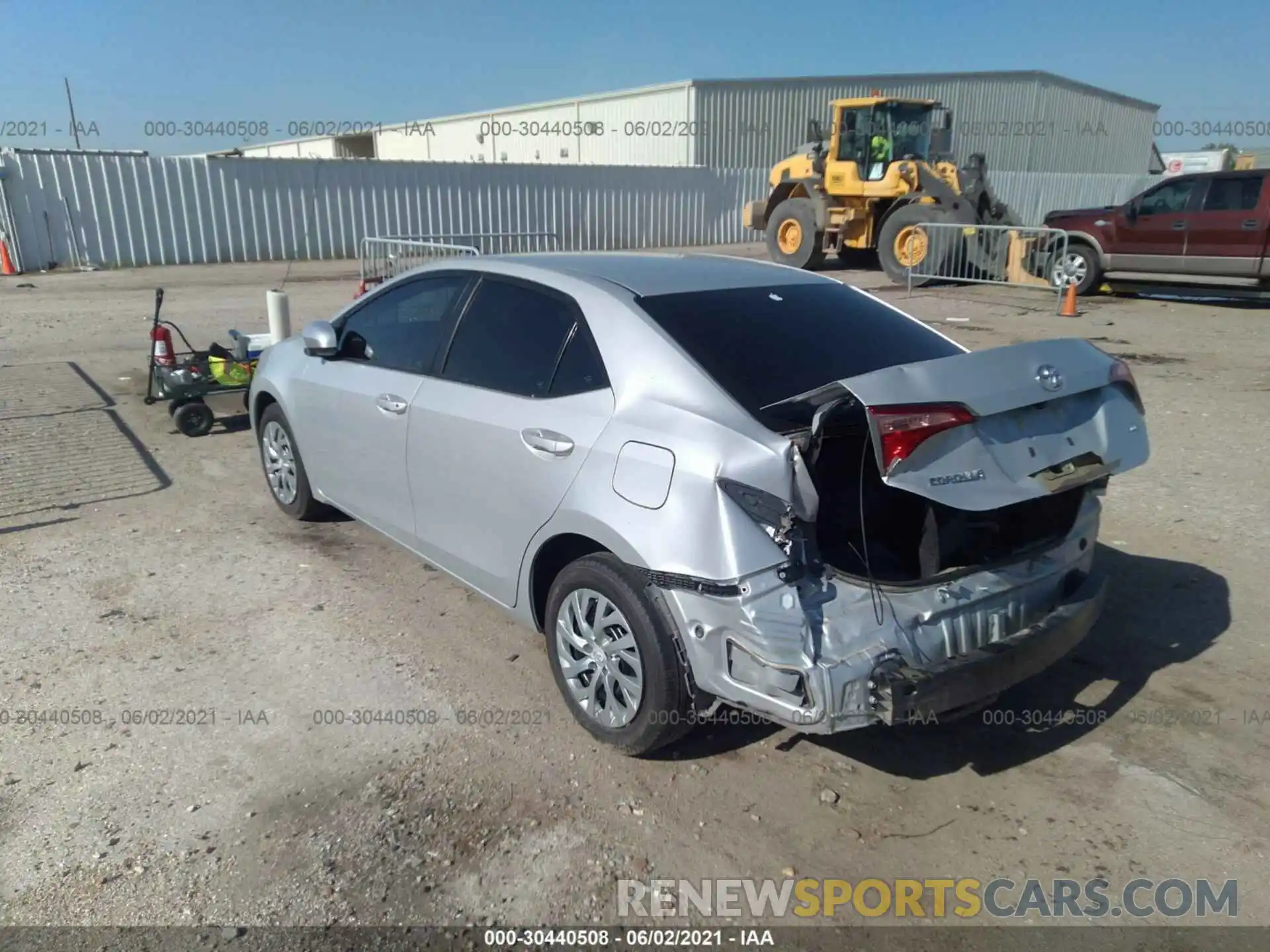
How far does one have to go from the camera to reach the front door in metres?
4.37

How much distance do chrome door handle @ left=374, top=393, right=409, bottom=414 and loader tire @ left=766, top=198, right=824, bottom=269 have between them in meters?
17.1

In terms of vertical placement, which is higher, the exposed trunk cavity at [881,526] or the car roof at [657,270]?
the car roof at [657,270]

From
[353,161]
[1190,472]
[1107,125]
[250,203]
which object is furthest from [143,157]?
[1107,125]

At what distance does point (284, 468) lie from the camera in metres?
5.68

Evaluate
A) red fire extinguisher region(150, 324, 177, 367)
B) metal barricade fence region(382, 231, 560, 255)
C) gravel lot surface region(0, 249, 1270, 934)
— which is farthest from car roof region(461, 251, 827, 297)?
metal barricade fence region(382, 231, 560, 255)

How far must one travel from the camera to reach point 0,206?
63.5ft

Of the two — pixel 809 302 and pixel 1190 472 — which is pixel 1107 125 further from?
pixel 809 302

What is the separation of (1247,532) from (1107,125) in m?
45.7

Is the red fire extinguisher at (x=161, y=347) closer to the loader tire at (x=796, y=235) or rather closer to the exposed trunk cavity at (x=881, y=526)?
the exposed trunk cavity at (x=881, y=526)

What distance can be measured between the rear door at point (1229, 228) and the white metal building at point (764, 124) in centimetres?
1803

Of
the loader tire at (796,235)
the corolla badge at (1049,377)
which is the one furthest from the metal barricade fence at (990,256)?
the corolla badge at (1049,377)

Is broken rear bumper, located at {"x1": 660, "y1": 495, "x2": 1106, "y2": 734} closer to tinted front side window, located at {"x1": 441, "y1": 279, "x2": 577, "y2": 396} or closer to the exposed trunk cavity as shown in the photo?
the exposed trunk cavity

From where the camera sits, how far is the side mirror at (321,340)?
4.84 meters

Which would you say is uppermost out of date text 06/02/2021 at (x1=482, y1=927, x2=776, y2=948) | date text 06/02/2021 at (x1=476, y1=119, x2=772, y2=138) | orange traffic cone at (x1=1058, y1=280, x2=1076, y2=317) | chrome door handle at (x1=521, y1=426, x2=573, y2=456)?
date text 06/02/2021 at (x1=476, y1=119, x2=772, y2=138)
